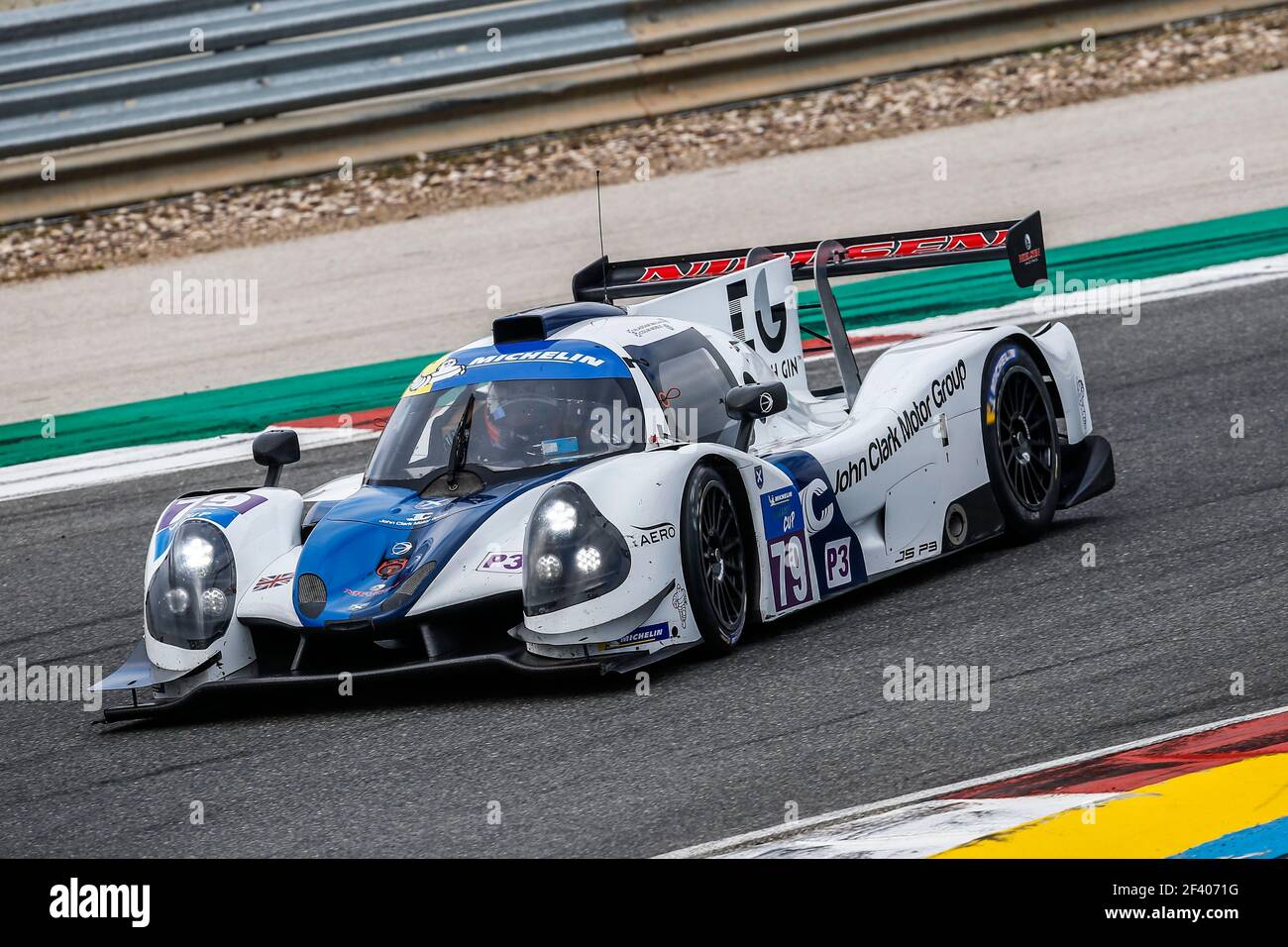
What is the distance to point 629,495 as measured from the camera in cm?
641

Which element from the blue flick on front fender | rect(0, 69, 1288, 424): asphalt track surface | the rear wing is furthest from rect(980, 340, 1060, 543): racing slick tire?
rect(0, 69, 1288, 424): asphalt track surface

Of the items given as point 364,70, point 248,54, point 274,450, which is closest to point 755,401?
point 274,450

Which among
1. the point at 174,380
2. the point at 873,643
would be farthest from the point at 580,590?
the point at 174,380

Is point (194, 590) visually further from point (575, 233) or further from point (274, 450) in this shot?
point (575, 233)

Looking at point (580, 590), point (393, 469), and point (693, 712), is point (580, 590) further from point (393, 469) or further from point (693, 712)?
point (393, 469)

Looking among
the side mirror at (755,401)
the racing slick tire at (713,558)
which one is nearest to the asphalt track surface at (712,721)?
the racing slick tire at (713,558)

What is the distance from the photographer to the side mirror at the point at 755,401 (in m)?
7.08

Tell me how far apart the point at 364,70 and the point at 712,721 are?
31.8 ft

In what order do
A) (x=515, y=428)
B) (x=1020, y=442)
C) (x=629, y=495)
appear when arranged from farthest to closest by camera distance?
(x=1020, y=442), (x=515, y=428), (x=629, y=495)

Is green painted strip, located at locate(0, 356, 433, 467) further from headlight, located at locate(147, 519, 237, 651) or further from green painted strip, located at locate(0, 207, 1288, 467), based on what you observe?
headlight, located at locate(147, 519, 237, 651)

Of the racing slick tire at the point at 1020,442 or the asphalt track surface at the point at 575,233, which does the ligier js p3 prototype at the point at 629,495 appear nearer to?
the racing slick tire at the point at 1020,442

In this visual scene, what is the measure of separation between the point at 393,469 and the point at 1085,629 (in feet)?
8.18

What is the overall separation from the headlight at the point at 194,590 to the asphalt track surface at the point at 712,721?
306mm
